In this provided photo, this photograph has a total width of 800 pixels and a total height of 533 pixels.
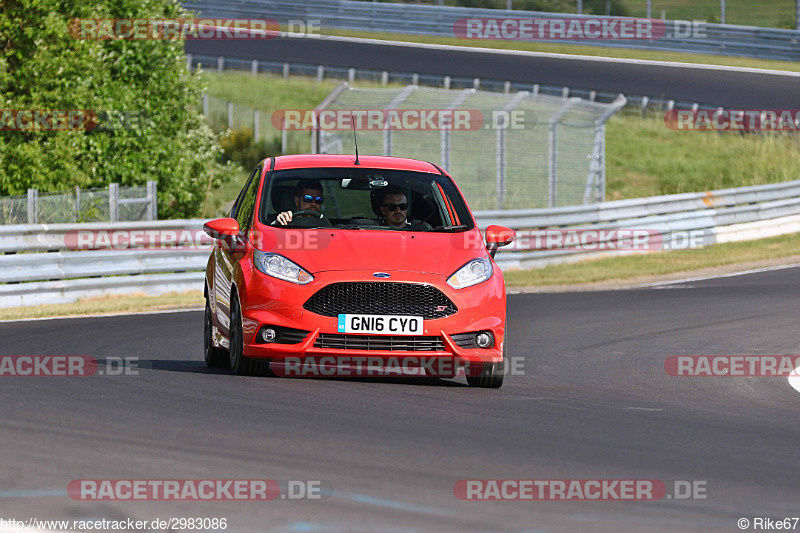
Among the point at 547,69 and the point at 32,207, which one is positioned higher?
the point at 32,207

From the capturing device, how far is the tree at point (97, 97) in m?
23.0

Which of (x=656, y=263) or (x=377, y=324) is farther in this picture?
(x=656, y=263)

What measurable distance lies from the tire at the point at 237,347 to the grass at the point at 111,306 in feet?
21.6

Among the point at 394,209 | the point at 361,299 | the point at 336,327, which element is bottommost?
the point at 336,327

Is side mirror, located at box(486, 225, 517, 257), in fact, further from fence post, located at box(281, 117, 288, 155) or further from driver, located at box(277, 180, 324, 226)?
fence post, located at box(281, 117, 288, 155)

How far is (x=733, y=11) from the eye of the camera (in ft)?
199

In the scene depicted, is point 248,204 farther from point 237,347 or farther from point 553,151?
point 553,151

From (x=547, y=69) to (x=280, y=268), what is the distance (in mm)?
33531

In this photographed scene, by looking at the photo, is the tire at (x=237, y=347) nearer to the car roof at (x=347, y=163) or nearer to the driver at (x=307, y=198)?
the driver at (x=307, y=198)

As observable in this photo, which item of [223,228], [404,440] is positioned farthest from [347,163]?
[404,440]

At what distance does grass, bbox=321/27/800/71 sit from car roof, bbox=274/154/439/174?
96.9 ft

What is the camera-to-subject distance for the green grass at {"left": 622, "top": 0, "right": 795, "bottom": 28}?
5497 centimetres

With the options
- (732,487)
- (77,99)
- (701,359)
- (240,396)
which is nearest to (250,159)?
(77,99)

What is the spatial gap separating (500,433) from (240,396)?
1.86 meters
